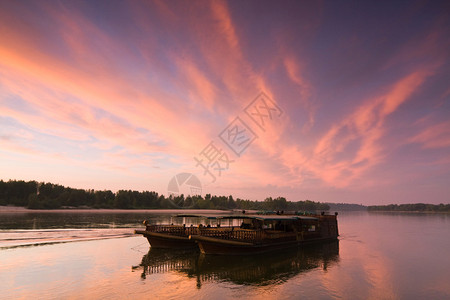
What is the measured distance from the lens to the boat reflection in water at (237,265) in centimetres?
1911

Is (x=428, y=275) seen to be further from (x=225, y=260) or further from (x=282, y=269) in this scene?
(x=225, y=260)

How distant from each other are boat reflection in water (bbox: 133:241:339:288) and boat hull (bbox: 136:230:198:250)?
2.98ft

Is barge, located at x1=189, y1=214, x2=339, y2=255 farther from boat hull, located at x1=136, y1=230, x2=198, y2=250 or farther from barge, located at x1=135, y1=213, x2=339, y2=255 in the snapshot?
boat hull, located at x1=136, y1=230, x2=198, y2=250

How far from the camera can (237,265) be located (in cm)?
2277

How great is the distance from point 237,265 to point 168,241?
10.1 metres

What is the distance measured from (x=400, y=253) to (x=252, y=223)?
18.9 metres

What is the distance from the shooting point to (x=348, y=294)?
54.0 feet

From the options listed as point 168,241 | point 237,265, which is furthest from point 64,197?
point 237,265

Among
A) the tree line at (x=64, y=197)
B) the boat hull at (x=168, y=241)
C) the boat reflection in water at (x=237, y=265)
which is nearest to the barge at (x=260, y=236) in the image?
the boat reflection in water at (x=237, y=265)

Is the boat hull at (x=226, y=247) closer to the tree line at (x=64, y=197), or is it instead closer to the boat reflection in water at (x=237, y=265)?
the boat reflection in water at (x=237, y=265)

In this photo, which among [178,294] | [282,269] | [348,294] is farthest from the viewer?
[282,269]

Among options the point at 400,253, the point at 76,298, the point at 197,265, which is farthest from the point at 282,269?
the point at 400,253

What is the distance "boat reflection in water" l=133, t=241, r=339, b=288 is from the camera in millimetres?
19109

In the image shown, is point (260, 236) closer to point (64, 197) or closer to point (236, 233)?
point (236, 233)
